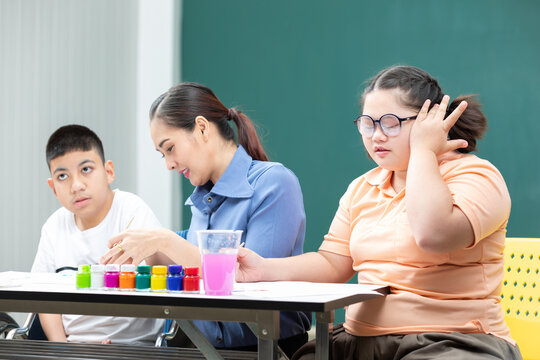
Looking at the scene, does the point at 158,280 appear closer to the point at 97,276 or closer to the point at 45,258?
the point at 97,276

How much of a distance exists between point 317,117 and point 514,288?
242 cm

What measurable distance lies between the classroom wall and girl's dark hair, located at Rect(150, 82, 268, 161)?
202 centimetres

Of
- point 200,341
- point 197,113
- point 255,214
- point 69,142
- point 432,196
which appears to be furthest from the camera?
point 69,142

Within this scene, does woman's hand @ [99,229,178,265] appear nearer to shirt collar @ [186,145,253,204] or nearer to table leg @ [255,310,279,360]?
shirt collar @ [186,145,253,204]

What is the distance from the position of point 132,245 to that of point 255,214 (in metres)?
0.44

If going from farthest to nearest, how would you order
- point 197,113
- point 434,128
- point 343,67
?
point 343,67
point 197,113
point 434,128

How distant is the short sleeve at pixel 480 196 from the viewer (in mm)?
1418

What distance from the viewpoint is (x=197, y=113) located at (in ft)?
6.68

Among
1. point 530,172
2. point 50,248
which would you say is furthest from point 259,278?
point 530,172

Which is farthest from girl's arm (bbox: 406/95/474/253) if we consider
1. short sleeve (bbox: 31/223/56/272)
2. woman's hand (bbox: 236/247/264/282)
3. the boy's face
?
short sleeve (bbox: 31/223/56/272)

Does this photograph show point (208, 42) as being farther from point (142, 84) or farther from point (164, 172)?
point (164, 172)

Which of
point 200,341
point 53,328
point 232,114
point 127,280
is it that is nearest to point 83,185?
point 53,328

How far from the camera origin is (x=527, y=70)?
374 centimetres

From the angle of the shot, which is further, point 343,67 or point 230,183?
point 343,67
